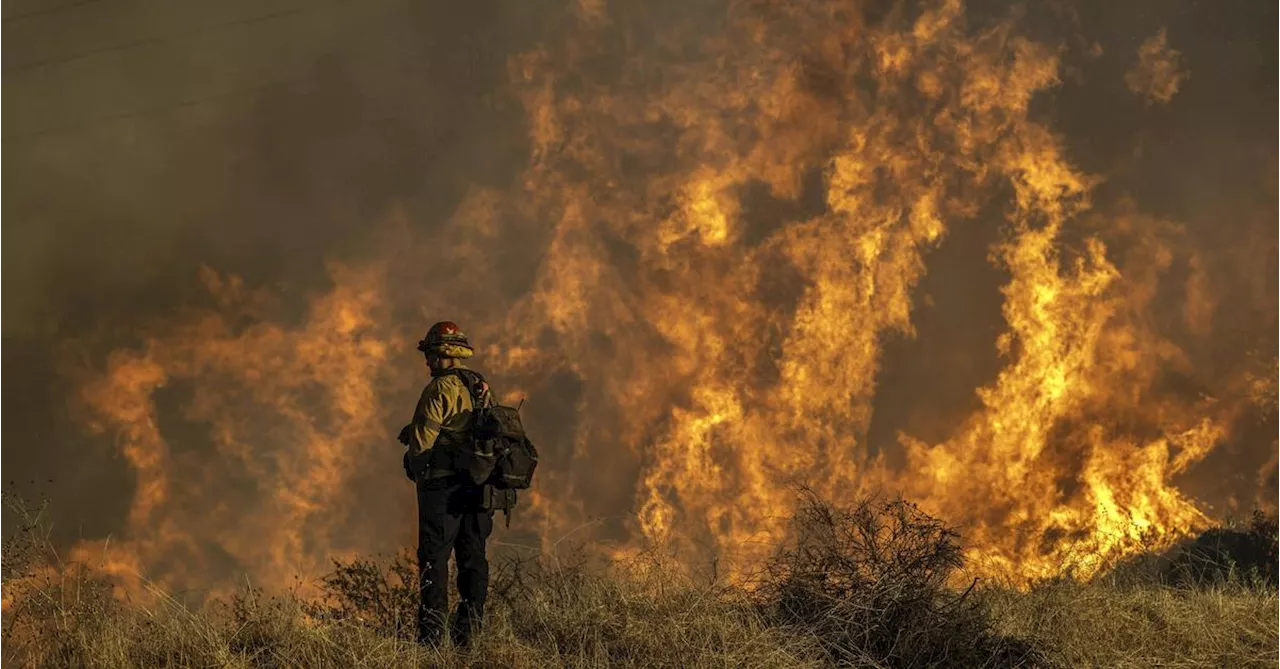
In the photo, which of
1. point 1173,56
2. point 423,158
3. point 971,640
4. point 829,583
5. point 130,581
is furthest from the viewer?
point 423,158

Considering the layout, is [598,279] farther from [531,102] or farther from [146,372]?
[146,372]

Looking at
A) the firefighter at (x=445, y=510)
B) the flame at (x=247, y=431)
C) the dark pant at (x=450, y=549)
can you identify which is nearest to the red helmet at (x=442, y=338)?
the firefighter at (x=445, y=510)

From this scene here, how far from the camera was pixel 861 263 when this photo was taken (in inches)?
873

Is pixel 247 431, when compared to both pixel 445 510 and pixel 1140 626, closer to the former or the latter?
pixel 445 510

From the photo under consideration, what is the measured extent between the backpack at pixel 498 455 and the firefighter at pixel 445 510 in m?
0.12

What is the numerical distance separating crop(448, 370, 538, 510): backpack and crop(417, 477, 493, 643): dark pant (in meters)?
0.17

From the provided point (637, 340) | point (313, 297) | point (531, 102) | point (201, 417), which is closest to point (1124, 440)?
point (637, 340)

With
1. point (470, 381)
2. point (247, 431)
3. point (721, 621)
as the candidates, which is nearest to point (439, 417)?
point (470, 381)

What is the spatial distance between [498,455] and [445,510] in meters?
0.55

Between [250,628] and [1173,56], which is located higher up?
[1173,56]

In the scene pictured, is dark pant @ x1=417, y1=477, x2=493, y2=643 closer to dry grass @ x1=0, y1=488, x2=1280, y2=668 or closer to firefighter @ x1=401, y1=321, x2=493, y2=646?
firefighter @ x1=401, y1=321, x2=493, y2=646

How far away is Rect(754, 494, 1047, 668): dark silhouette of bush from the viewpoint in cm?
711

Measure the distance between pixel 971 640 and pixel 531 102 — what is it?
2102 centimetres

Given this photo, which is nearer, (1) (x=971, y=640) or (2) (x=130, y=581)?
(1) (x=971, y=640)
